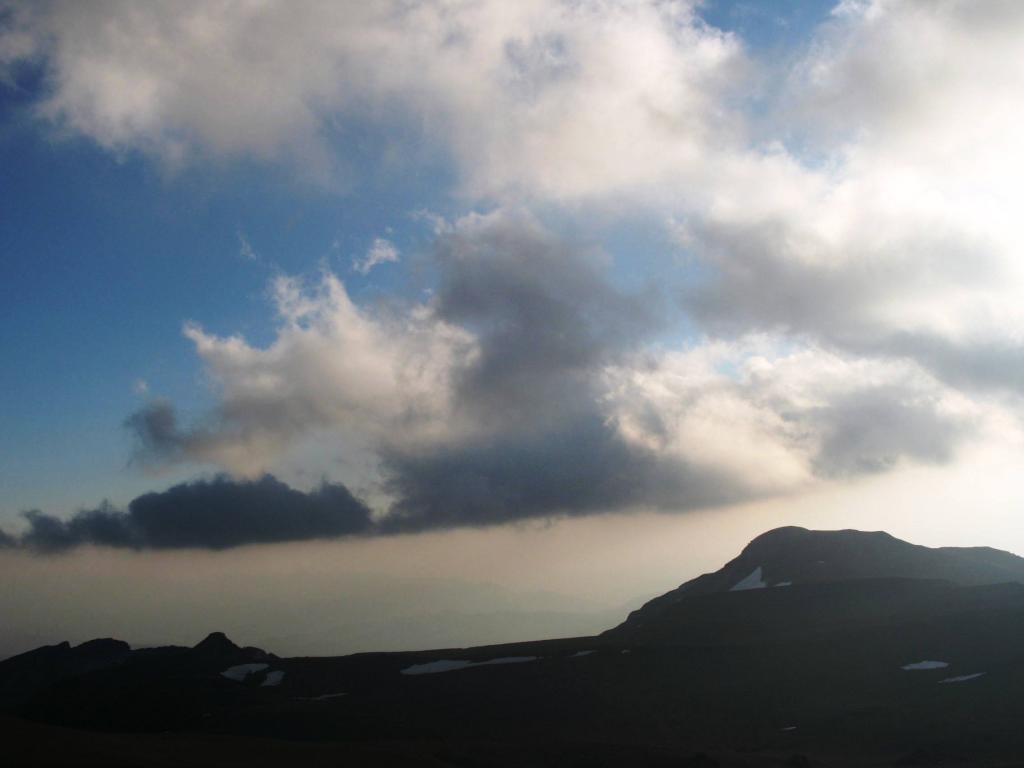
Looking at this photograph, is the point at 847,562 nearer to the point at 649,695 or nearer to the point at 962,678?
the point at 962,678

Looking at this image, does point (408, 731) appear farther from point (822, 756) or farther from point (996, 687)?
point (996, 687)

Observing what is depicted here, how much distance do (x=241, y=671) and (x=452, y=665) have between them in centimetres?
2980

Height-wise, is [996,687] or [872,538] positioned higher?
[872,538]

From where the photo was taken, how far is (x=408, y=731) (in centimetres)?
7038

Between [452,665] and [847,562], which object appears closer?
[452,665]

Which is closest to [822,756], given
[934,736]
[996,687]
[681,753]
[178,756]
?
[934,736]

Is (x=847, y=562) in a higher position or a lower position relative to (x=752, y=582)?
higher

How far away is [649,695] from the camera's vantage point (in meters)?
85.8

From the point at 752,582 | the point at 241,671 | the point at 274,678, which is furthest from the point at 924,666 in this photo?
the point at 241,671

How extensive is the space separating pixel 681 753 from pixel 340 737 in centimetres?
2931

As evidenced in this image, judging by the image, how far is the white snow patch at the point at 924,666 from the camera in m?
84.4

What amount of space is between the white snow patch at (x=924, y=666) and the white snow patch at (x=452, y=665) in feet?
134

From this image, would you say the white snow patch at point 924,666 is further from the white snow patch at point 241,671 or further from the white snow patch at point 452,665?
the white snow patch at point 241,671

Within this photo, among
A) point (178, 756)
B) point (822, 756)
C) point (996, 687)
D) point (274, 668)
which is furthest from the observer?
point (274, 668)
